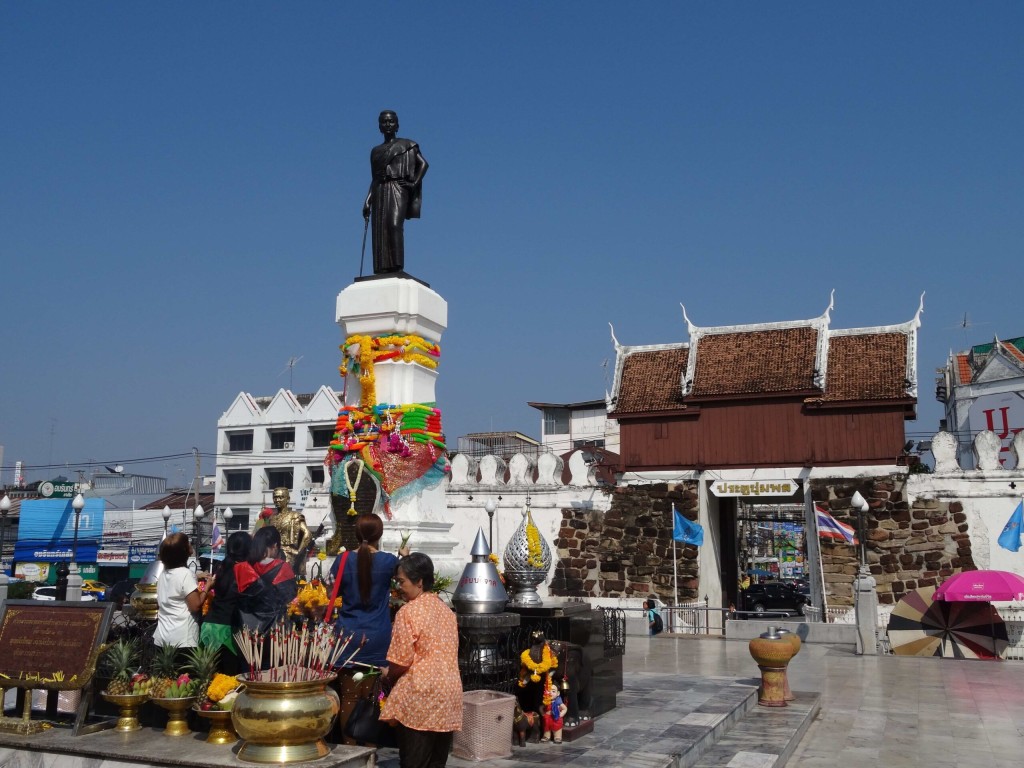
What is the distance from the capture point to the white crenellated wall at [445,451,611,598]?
2431 cm

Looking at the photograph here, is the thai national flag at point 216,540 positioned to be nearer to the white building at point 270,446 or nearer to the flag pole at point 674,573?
the flag pole at point 674,573

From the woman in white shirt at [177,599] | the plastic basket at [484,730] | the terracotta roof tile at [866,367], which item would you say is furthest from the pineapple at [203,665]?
A: the terracotta roof tile at [866,367]

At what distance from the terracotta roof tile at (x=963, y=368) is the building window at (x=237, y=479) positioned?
35817mm

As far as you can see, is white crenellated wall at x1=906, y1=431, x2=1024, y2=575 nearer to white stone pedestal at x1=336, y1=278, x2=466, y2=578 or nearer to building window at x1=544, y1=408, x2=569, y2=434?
white stone pedestal at x1=336, y1=278, x2=466, y2=578

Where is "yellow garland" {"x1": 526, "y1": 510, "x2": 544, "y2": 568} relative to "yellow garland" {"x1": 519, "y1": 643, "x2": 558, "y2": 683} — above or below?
above

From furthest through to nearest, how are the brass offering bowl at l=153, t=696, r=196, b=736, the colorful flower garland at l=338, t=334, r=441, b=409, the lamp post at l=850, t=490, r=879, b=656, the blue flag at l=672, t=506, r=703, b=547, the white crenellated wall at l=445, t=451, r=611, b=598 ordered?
1. the white crenellated wall at l=445, t=451, r=611, b=598
2. the blue flag at l=672, t=506, r=703, b=547
3. the lamp post at l=850, t=490, r=879, b=656
4. the colorful flower garland at l=338, t=334, r=441, b=409
5. the brass offering bowl at l=153, t=696, r=196, b=736

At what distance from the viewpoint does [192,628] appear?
695cm

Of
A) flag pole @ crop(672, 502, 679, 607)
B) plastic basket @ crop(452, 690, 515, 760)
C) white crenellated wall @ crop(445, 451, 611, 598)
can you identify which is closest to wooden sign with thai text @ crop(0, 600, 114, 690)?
plastic basket @ crop(452, 690, 515, 760)

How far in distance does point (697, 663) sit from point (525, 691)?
26.1 ft

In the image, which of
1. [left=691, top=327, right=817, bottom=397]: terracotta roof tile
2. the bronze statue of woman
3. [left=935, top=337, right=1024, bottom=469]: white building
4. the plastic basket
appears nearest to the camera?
the plastic basket

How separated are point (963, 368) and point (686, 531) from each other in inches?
1077

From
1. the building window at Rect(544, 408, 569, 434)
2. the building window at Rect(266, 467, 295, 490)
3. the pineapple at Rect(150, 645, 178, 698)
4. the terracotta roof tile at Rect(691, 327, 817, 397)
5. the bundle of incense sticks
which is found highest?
the building window at Rect(544, 408, 569, 434)

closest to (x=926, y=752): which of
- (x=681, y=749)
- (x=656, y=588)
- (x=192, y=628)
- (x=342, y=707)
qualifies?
(x=681, y=749)

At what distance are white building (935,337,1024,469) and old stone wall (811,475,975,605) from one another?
54.4 ft
